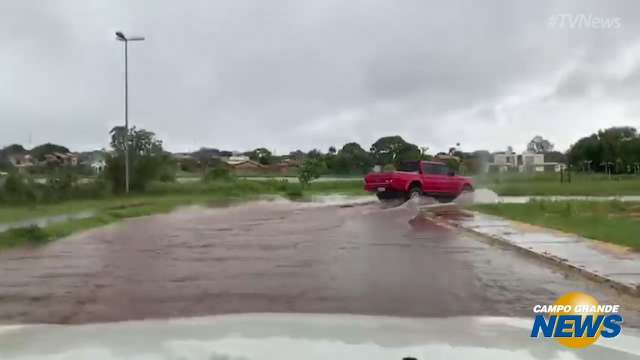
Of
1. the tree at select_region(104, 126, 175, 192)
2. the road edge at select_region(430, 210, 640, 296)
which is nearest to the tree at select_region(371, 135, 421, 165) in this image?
the tree at select_region(104, 126, 175, 192)

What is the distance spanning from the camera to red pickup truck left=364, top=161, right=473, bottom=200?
3209cm

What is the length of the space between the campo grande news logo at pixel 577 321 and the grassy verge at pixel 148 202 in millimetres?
12368

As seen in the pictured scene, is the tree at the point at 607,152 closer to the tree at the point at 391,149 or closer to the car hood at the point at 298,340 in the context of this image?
the tree at the point at 391,149

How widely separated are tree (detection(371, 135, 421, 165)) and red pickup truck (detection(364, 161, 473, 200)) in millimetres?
34271

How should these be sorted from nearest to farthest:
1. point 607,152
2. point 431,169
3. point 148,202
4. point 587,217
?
point 587,217 < point 431,169 < point 148,202 < point 607,152

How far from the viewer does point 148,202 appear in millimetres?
36188

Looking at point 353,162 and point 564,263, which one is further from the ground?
point 353,162

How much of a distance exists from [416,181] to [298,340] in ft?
85.1

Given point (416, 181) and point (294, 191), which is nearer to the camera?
point (416, 181)

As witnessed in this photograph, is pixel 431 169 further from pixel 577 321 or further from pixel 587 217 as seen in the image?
pixel 577 321

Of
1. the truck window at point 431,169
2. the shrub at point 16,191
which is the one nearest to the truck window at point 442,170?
the truck window at point 431,169

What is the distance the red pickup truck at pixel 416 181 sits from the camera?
3209 cm

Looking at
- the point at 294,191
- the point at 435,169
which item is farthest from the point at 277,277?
the point at 294,191

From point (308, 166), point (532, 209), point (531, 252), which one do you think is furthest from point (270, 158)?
point (531, 252)
